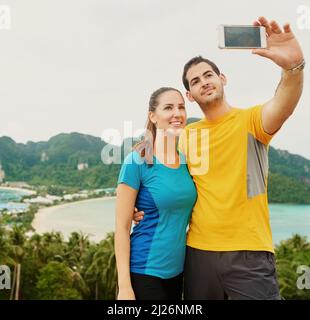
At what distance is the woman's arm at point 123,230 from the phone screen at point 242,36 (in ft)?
2.70

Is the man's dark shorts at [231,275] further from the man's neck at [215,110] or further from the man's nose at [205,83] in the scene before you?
the man's nose at [205,83]

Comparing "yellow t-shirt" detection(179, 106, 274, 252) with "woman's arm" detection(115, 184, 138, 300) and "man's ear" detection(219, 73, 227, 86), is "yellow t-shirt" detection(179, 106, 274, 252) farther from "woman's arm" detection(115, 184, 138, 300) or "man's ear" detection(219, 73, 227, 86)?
"woman's arm" detection(115, 184, 138, 300)

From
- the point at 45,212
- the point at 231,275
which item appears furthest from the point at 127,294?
the point at 45,212

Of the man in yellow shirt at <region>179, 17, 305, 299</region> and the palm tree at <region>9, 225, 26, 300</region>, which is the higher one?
the man in yellow shirt at <region>179, 17, 305, 299</region>

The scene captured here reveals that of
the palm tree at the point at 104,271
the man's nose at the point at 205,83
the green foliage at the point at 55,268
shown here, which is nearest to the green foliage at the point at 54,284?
the green foliage at the point at 55,268

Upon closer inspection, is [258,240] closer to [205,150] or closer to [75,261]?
[205,150]

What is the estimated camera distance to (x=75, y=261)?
32.3 m

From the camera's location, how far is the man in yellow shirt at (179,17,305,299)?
7.05 feet

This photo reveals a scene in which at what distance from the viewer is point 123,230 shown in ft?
6.95

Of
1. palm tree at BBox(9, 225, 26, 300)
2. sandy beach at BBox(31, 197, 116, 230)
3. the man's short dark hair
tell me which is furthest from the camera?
sandy beach at BBox(31, 197, 116, 230)

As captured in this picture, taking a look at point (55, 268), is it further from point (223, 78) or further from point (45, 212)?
point (223, 78)

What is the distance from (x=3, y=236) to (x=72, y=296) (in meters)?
5.76

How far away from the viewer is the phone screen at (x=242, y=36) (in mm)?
2066

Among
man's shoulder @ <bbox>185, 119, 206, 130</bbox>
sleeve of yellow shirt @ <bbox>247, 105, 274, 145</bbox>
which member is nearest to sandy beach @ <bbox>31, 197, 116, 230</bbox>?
man's shoulder @ <bbox>185, 119, 206, 130</bbox>
